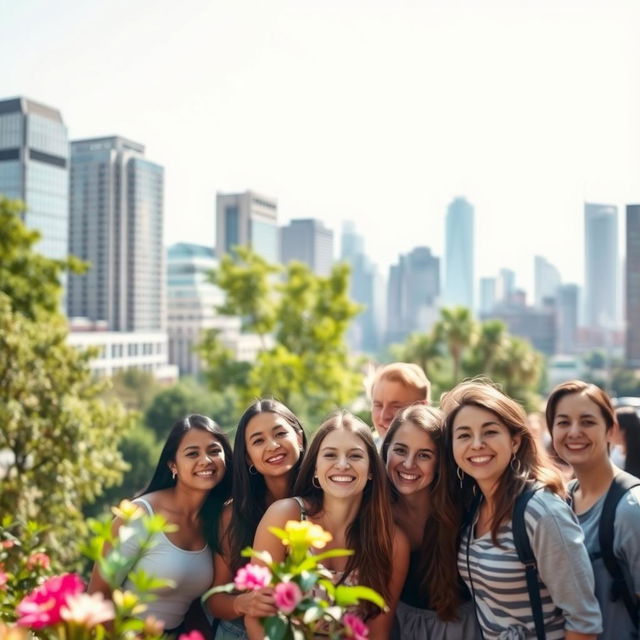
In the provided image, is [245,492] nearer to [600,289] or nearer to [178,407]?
[178,407]

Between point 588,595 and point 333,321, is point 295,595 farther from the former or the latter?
point 333,321

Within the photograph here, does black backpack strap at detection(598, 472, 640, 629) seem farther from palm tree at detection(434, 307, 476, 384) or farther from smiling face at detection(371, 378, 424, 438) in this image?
palm tree at detection(434, 307, 476, 384)

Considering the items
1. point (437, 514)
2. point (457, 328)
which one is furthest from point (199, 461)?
point (457, 328)

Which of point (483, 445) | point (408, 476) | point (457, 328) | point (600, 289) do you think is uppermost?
point (600, 289)

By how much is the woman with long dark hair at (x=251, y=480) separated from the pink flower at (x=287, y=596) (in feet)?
4.18

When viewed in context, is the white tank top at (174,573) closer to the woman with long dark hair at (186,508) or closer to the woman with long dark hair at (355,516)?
the woman with long dark hair at (186,508)

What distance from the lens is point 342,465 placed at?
221 centimetres

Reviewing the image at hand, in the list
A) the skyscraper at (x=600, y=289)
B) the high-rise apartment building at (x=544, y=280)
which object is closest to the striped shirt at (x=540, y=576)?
the skyscraper at (x=600, y=289)

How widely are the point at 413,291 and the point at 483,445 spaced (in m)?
132

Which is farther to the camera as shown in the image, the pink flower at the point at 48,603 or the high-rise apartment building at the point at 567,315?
the high-rise apartment building at the point at 567,315

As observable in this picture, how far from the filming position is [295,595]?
4.32ft

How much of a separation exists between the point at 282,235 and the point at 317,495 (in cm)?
8452

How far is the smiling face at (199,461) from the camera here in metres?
2.62

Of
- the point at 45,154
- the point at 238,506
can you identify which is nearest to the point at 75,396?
the point at 238,506
